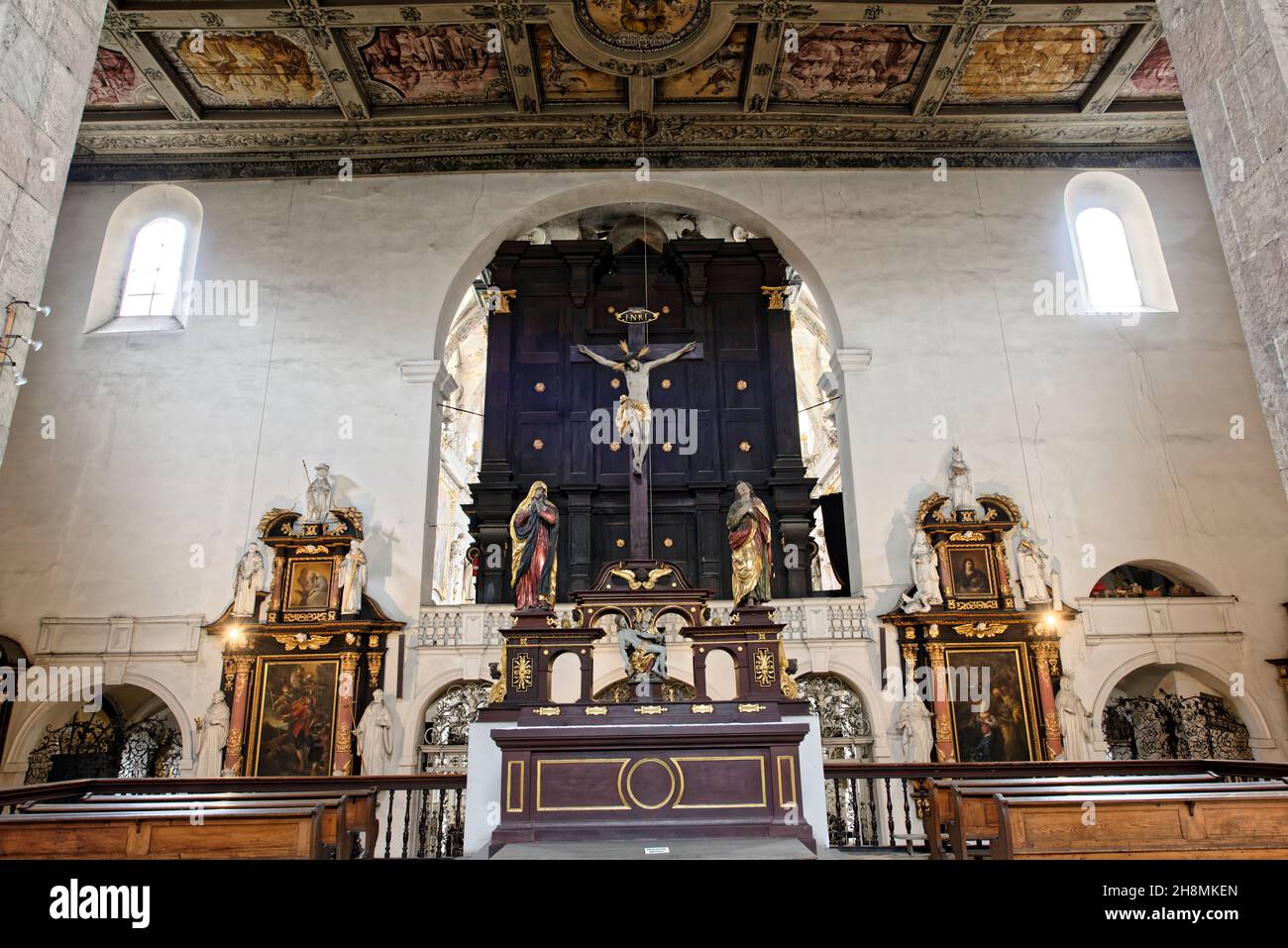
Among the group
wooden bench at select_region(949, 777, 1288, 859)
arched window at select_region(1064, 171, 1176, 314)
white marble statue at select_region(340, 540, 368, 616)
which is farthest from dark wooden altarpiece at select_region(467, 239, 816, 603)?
wooden bench at select_region(949, 777, 1288, 859)

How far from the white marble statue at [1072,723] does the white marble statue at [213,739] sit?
1078cm

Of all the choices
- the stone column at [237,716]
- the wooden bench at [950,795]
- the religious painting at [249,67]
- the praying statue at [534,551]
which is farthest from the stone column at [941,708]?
the religious painting at [249,67]

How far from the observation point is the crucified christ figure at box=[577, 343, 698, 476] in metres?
9.55

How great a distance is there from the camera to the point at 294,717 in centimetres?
1102

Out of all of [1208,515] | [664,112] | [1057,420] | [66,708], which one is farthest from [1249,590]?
[66,708]

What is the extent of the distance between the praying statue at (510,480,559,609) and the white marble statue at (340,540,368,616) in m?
3.48

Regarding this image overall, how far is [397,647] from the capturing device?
1160 cm

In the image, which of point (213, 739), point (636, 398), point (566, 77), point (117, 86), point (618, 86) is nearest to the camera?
point (636, 398)

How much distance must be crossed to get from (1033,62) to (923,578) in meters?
8.24

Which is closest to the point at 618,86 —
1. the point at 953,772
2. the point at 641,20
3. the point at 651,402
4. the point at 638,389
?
the point at 641,20

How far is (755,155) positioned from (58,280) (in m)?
11.5

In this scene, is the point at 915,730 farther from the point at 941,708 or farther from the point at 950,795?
the point at 950,795

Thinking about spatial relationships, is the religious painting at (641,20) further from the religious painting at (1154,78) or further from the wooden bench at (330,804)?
the wooden bench at (330,804)

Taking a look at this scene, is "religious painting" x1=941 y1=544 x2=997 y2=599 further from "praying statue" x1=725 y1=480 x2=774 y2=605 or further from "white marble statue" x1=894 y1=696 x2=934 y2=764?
"praying statue" x1=725 y1=480 x2=774 y2=605
